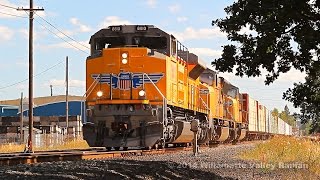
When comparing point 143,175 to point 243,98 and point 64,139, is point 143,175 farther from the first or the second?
point 64,139

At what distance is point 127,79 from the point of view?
739 inches

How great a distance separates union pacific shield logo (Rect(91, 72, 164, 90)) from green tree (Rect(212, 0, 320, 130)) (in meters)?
6.96

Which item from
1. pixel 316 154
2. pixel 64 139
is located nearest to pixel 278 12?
pixel 316 154

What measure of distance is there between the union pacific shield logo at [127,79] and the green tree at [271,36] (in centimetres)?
696

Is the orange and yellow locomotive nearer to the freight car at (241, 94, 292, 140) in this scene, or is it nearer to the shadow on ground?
the shadow on ground

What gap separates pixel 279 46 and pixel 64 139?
3770 centimetres

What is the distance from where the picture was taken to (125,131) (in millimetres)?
18203

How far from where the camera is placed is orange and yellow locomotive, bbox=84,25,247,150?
18.2 m

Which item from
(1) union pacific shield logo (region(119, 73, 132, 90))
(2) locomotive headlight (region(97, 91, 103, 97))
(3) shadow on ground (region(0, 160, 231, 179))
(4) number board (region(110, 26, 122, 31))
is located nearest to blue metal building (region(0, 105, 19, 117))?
(4) number board (region(110, 26, 122, 31))

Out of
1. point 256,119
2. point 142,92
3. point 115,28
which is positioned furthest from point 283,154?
point 256,119

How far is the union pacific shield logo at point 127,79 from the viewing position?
18.7 meters

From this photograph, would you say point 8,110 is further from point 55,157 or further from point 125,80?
point 55,157

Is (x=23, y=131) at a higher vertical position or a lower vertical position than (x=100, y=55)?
lower

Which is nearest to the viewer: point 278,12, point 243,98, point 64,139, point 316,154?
point 278,12
